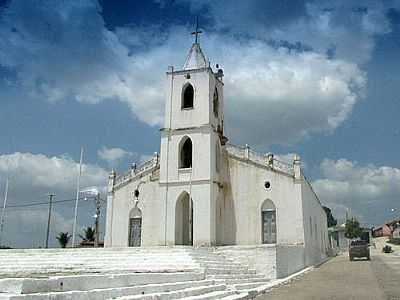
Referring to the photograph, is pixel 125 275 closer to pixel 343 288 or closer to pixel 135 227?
pixel 343 288

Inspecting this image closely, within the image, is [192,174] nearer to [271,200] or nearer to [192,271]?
[271,200]

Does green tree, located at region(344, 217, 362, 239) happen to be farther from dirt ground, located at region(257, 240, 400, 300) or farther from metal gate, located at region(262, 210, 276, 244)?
dirt ground, located at region(257, 240, 400, 300)

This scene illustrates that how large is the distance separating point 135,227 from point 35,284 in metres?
22.3

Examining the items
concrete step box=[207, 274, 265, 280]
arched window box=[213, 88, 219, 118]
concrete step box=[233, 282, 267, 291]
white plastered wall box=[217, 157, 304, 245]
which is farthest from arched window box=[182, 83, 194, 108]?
concrete step box=[233, 282, 267, 291]

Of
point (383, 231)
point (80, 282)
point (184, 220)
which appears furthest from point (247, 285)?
point (383, 231)

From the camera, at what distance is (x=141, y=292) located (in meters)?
11.2

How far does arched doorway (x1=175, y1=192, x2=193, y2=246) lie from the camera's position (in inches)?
1099

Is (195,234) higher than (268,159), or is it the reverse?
(268,159)

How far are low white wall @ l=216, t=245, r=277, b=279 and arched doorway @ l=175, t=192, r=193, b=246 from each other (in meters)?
5.75

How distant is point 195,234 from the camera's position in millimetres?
26891

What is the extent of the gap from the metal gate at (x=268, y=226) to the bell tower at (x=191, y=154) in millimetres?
3103

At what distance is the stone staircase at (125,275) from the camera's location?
887 cm

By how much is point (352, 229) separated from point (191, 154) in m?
57.4

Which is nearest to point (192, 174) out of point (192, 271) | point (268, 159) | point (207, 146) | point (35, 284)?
point (207, 146)
